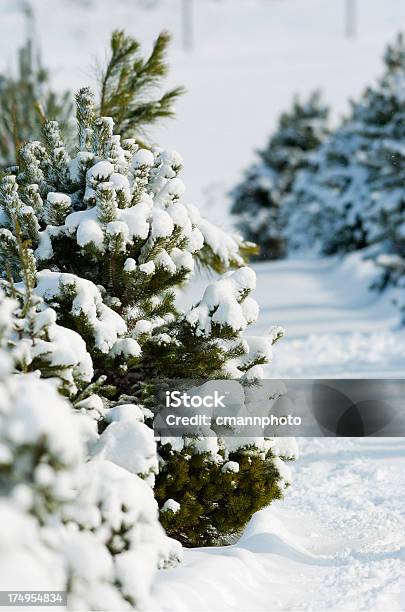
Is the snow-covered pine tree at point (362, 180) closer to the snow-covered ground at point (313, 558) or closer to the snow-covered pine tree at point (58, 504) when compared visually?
the snow-covered ground at point (313, 558)

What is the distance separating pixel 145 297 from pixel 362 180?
766 inches

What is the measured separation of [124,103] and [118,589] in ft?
14.0

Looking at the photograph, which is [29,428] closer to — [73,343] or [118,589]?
[118,589]

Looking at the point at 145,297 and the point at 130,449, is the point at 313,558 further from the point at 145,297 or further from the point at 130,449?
the point at 145,297

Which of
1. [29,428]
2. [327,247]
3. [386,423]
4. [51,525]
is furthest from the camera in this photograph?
[327,247]

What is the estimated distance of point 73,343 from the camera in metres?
3.42

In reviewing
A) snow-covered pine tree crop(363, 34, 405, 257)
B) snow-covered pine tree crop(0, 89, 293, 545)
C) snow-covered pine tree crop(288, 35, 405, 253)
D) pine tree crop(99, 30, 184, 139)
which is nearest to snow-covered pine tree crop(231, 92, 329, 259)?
snow-covered pine tree crop(288, 35, 405, 253)

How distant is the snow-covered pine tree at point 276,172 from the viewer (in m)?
34.4

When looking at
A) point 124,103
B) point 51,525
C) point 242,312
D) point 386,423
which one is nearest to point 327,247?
point 386,423

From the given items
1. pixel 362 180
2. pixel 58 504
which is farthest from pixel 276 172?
pixel 58 504

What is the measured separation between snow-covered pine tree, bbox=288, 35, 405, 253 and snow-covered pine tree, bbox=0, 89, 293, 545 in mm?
14274

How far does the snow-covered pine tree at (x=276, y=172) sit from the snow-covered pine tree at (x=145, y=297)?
29.8 meters

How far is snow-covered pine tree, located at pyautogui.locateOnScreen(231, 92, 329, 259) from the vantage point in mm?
34375

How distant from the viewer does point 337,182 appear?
2570cm
